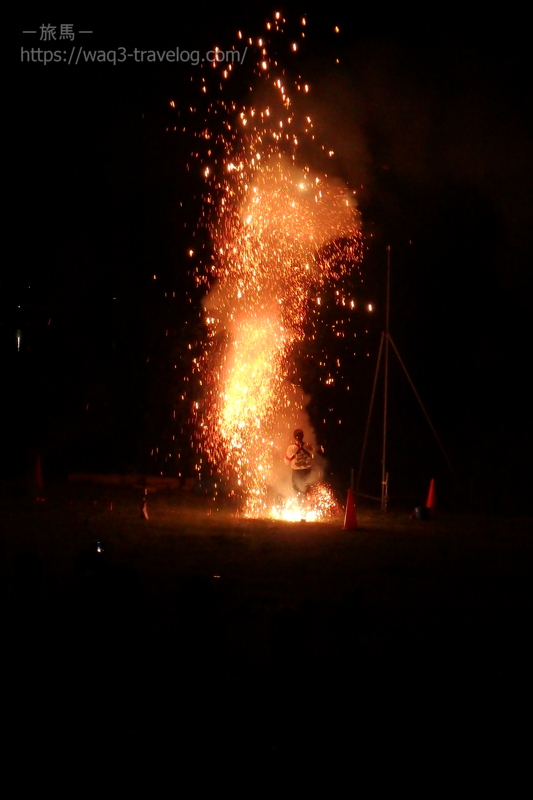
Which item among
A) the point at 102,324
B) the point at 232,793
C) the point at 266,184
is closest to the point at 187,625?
the point at 232,793

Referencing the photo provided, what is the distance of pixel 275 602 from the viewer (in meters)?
7.42

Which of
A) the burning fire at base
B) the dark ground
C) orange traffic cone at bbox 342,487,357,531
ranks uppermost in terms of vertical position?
the burning fire at base

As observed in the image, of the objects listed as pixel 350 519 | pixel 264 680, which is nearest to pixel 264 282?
pixel 350 519

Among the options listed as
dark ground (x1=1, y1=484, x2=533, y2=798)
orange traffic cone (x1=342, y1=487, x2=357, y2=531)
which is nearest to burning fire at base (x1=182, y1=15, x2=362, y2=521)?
orange traffic cone (x1=342, y1=487, x2=357, y2=531)

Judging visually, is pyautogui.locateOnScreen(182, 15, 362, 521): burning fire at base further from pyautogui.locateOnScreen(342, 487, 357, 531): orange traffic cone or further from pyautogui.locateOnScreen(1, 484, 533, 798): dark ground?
pyautogui.locateOnScreen(1, 484, 533, 798): dark ground

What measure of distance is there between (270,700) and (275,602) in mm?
2201

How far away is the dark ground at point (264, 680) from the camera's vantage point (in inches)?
170

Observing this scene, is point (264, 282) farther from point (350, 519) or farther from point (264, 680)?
point (264, 680)

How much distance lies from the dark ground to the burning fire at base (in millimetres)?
6161

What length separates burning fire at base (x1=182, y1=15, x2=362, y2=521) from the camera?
13.9 m

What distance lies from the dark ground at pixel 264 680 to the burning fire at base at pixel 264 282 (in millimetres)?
6161

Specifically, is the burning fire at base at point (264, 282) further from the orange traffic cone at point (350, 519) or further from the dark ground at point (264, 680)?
the dark ground at point (264, 680)

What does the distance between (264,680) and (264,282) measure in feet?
32.8

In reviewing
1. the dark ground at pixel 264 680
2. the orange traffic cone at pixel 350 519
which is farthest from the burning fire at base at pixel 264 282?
the dark ground at pixel 264 680
